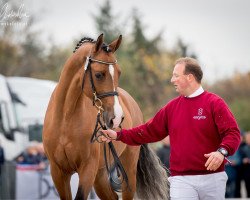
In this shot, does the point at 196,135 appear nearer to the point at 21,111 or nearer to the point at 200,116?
the point at 200,116

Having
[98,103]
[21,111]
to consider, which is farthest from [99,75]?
[21,111]

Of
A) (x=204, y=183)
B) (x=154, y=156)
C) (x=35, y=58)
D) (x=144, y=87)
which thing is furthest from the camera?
(x=144, y=87)

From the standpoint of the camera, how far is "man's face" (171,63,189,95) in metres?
5.66

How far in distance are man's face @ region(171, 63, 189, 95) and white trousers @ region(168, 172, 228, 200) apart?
77 cm

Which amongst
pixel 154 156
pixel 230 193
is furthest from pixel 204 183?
pixel 230 193

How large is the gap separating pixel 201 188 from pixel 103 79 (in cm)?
170

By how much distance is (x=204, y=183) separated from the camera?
5.54 metres

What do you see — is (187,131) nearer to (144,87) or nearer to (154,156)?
(154,156)

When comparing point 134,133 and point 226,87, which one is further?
point 226,87

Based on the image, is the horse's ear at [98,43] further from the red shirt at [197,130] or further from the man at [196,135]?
the red shirt at [197,130]

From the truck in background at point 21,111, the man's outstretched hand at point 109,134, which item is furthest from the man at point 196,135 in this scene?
the truck in background at point 21,111

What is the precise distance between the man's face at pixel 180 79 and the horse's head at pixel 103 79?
2.81 ft

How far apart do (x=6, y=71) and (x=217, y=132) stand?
106 feet

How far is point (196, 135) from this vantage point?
557 centimetres
